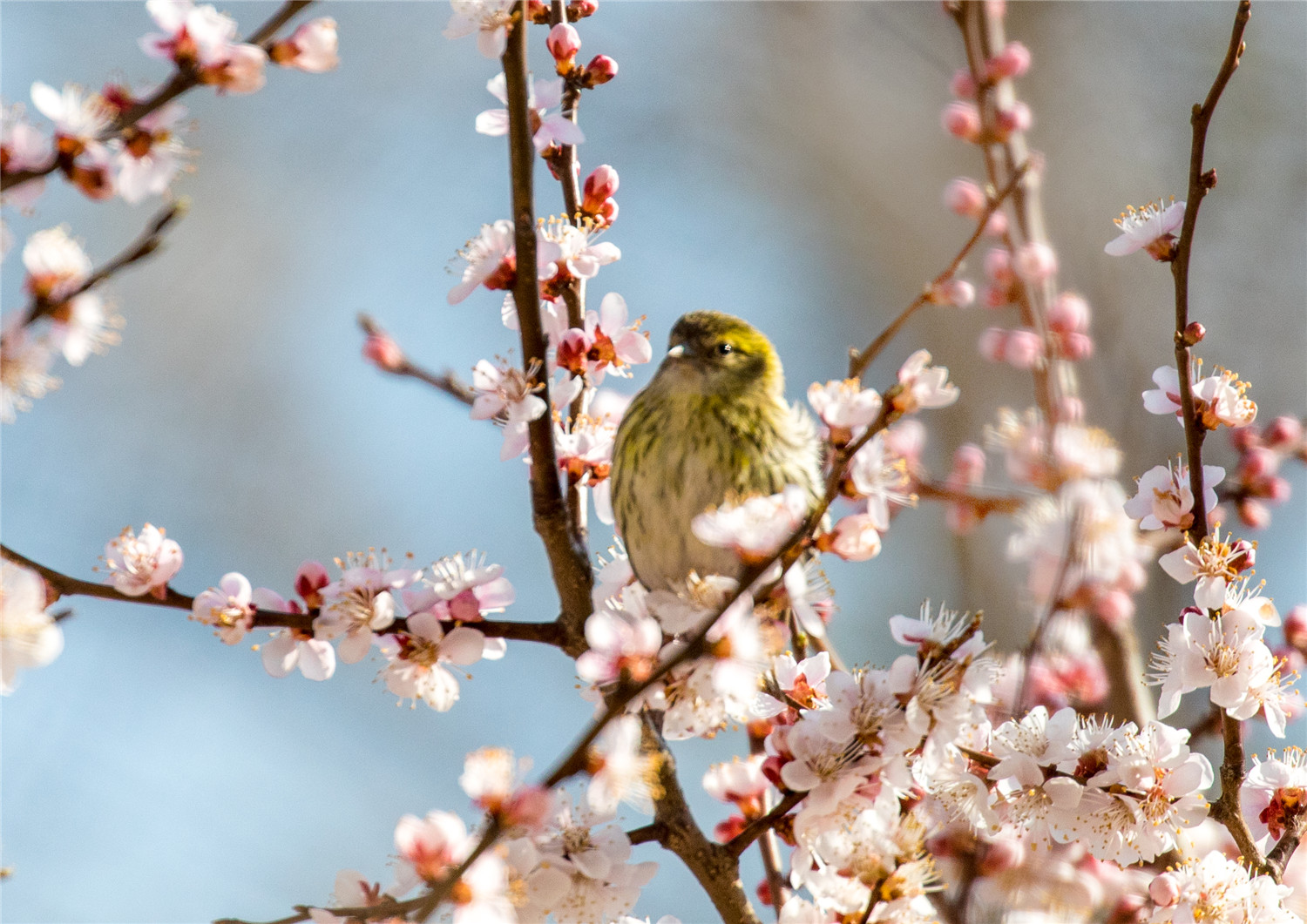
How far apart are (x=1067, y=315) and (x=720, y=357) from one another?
1.09 meters

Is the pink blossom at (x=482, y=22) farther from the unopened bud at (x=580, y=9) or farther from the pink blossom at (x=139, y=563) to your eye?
the pink blossom at (x=139, y=563)

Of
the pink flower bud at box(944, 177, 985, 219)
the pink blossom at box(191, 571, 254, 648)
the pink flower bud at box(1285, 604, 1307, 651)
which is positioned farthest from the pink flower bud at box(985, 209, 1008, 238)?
the pink blossom at box(191, 571, 254, 648)

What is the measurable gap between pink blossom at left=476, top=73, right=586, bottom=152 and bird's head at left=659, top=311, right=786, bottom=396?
2.18 ft

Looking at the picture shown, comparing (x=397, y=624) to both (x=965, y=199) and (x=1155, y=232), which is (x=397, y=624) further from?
(x=965, y=199)

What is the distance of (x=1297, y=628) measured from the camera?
101 inches

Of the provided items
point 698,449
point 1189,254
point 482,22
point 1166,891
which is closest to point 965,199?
point 698,449

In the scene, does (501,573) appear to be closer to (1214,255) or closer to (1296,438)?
(1296,438)

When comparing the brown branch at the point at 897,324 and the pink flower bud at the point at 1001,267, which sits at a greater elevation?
the pink flower bud at the point at 1001,267

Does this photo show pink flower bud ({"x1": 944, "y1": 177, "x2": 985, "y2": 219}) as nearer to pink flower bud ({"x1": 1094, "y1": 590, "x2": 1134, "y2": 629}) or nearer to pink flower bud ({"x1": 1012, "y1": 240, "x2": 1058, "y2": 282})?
pink flower bud ({"x1": 1012, "y1": 240, "x2": 1058, "y2": 282})

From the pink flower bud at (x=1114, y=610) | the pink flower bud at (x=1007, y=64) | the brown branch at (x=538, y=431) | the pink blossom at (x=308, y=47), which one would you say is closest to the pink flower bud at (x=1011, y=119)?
the pink flower bud at (x=1007, y=64)

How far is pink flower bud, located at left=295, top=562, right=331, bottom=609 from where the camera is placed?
1.84 m

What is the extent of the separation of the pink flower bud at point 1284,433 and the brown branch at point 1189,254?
135cm

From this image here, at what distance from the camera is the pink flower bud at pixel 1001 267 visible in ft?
10.3

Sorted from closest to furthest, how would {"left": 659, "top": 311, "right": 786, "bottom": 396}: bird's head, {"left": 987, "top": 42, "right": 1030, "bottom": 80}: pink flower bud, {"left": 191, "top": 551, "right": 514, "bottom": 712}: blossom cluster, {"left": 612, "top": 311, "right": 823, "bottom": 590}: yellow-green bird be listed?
1. {"left": 191, "top": 551, "right": 514, "bottom": 712}: blossom cluster
2. {"left": 612, "top": 311, "right": 823, "bottom": 590}: yellow-green bird
3. {"left": 659, "top": 311, "right": 786, "bottom": 396}: bird's head
4. {"left": 987, "top": 42, "right": 1030, "bottom": 80}: pink flower bud
